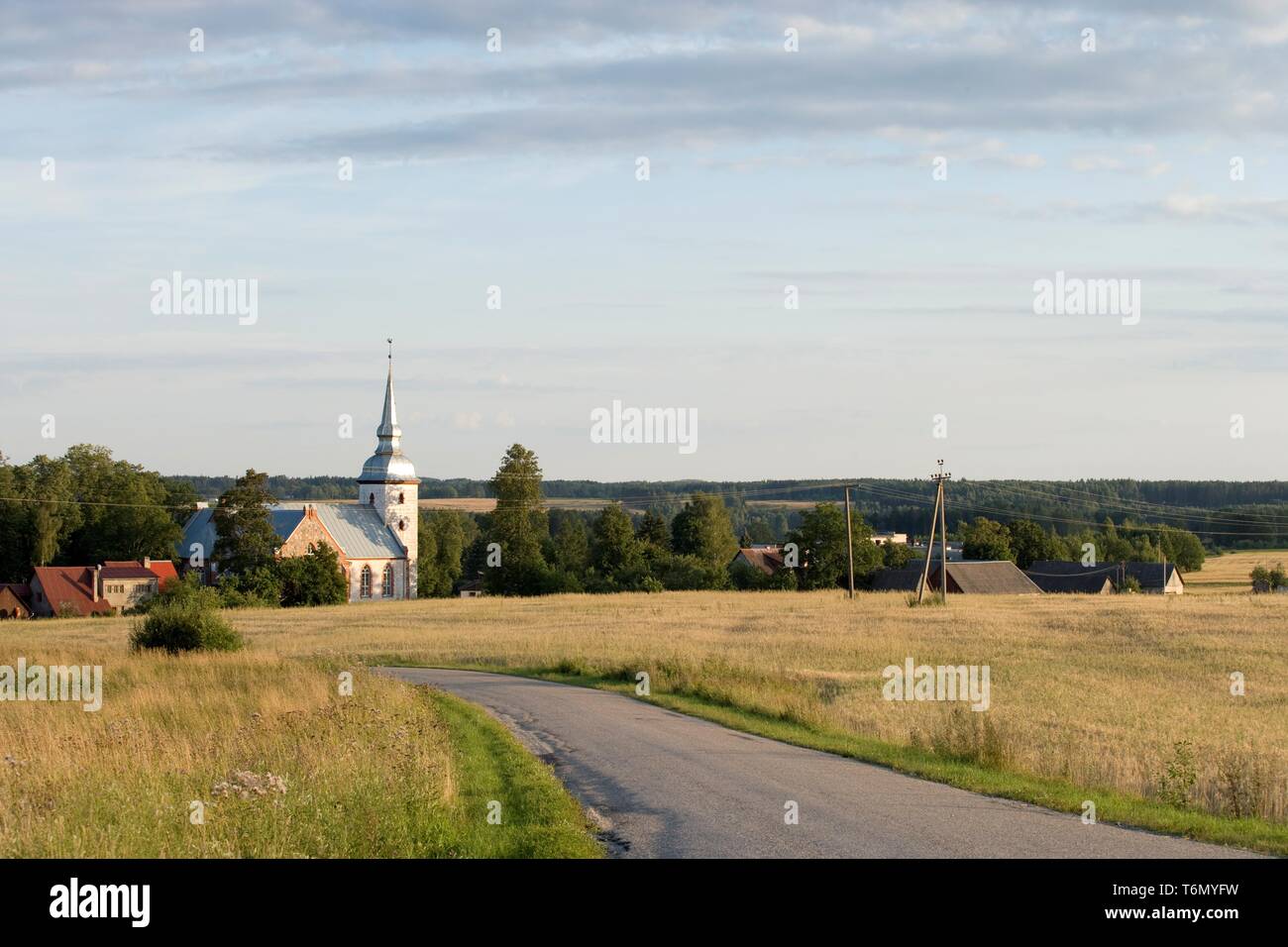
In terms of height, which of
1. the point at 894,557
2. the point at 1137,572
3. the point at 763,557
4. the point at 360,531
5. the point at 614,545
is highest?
the point at 360,531

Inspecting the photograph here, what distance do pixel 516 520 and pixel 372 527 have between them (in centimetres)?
1618

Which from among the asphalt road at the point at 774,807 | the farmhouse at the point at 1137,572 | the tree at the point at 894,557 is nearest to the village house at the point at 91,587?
the tree at the point at 894,557

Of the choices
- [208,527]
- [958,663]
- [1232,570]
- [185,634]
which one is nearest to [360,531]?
[208,527]

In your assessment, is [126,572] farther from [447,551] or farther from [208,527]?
[447,551]

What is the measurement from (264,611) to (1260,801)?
66.5 meters

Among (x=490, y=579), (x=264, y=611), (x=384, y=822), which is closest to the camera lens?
(x=384, y=822)

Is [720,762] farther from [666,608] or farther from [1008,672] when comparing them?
[666,608]

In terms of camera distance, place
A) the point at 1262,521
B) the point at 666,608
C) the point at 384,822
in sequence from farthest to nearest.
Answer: the point at 1262,521
the point at 666,608
the point at 384,822

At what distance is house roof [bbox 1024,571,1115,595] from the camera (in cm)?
11519

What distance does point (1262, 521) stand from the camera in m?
173

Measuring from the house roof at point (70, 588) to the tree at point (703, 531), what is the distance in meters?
51.5

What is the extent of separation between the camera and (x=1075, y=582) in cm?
11894

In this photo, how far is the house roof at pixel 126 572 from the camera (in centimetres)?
9012
